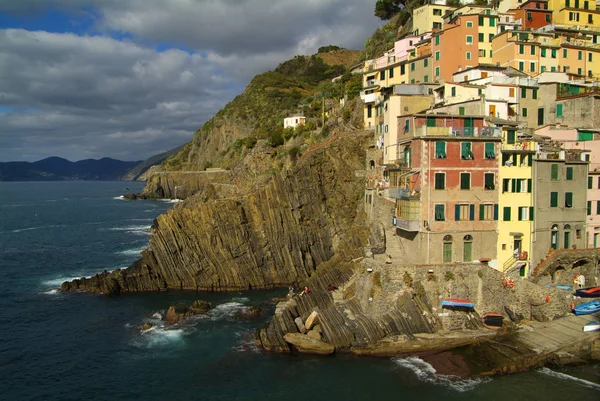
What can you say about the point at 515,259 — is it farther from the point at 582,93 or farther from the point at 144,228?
the point at 144,228

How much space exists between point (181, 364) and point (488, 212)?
1018 inches

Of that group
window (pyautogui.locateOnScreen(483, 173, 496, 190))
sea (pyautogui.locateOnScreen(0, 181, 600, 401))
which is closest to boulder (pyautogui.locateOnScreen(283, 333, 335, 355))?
sea (pyautogui.locateOnScreen(0, 181, 600, 401))

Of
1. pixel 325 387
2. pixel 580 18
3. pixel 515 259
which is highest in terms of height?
pixel 580 18

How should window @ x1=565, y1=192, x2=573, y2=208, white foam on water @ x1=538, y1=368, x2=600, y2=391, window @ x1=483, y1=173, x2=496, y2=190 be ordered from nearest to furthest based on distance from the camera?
white foam on water @ x1=538, y1=368, x2=600, y2=391, window @ x1=483, y1=173, x2=496, y2=190, window @ x1=565, y1=192, x2=573, y2=208

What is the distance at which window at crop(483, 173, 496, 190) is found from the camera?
36625 millimetres

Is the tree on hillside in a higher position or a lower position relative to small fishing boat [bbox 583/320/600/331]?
higher

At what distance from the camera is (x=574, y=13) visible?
63781mm

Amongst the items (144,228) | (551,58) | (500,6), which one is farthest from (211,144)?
(551,58)

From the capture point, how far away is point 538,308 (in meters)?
35.3

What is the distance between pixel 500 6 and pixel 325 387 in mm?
62920

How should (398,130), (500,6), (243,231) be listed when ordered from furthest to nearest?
(500,6)
(243,231)
(398,130)

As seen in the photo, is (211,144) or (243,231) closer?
(243,231)

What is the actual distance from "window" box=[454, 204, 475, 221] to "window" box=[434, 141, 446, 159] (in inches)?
160

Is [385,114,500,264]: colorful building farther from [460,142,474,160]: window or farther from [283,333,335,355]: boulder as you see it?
[283,333,335,355]: boulder
